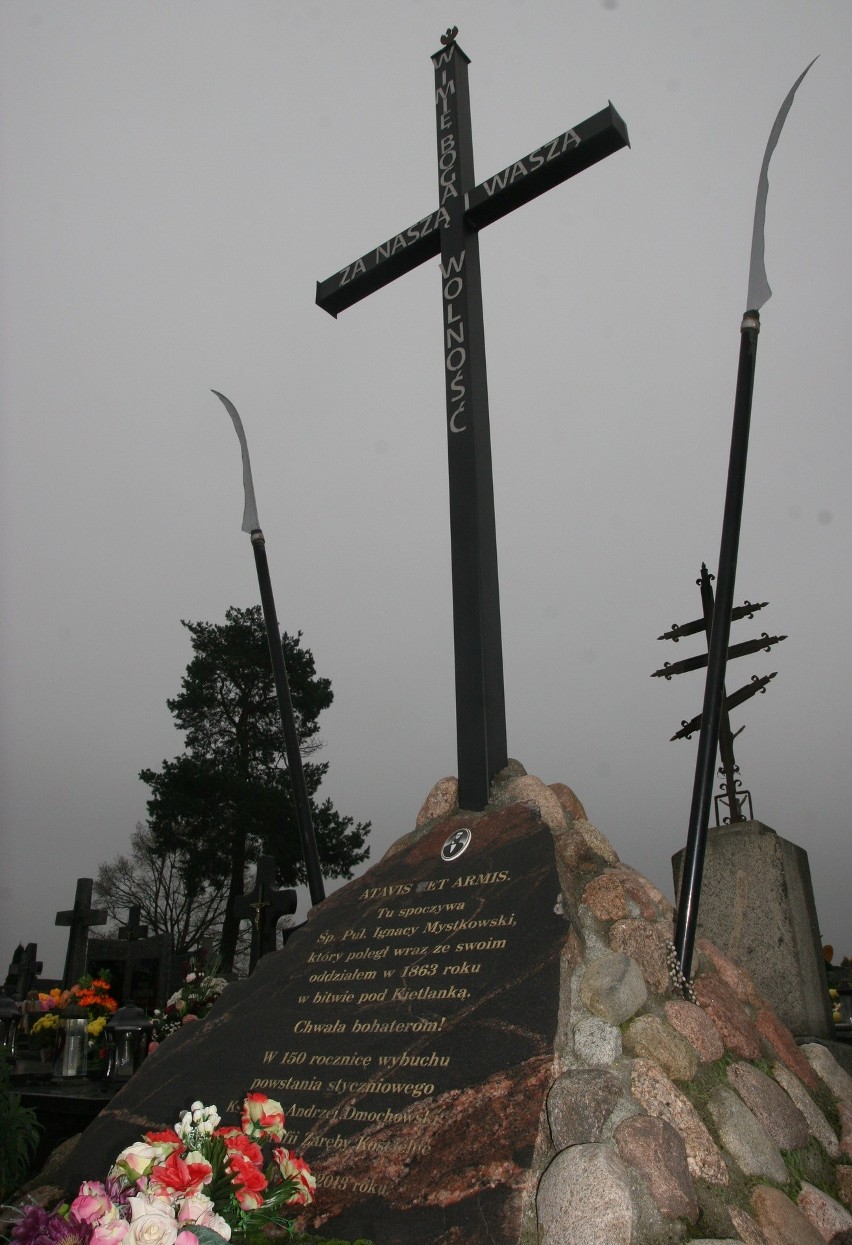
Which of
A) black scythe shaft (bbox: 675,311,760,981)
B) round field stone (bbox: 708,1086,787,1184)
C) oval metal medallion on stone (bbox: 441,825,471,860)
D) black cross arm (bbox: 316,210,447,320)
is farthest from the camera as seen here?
black cross arm (bbox: 316,210,447,320)

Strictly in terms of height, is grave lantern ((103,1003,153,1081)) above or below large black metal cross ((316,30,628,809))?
below

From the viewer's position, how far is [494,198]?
575 centimetres

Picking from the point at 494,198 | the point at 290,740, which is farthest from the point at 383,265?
the point at 290,740

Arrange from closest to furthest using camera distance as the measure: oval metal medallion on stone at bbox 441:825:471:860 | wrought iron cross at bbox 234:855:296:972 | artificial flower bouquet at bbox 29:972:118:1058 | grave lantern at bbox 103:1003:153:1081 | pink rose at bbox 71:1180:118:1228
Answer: pink rose at bbox 71:1180:118:1228 → oval metal medallion on stone at bbox 441:825:471:860 → grave lantern at bbox 103:1003:153:1081 → artificial flower bouquet at bbox 29:972:118:1058 → wrought iron cross at bbox 234:855:296:972

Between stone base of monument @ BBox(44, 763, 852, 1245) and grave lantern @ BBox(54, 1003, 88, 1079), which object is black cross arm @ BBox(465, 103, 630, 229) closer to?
stone base of monument @ BBox(44, 763, 852, 1245)

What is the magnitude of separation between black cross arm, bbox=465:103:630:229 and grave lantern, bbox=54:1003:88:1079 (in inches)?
230

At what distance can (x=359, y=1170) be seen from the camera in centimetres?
301

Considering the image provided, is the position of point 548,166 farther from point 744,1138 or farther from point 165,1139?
point 165,1139

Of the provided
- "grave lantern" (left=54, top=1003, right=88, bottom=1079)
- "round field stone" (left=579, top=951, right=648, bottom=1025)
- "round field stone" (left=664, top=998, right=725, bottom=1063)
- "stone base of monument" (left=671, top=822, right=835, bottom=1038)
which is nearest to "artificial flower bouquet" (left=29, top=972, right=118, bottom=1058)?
Result: "grave lantern" (left=54, top=1003, right=88, bottom=1079)

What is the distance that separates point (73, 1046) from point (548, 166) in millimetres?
6258

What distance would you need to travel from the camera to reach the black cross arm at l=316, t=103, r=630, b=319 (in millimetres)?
5414

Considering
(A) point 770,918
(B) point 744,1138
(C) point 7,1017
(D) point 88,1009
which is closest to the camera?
(B) point 744,1138

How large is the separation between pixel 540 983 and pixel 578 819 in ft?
4.14

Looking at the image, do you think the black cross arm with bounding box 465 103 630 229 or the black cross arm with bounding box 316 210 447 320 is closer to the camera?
the black cross arm with bounding box 465 103 630 229
